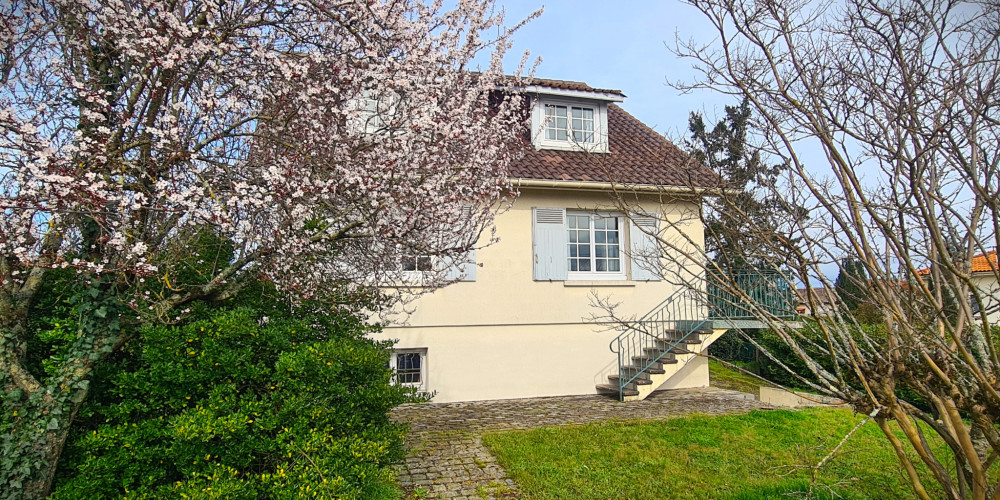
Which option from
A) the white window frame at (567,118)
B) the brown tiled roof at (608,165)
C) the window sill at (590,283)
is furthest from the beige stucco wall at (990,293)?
the white window frame at (567,118)

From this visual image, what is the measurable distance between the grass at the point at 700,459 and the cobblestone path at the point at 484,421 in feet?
1.00

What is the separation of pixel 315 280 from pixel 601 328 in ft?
22.0

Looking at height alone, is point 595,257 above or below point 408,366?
above

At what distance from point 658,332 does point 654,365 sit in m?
0.72

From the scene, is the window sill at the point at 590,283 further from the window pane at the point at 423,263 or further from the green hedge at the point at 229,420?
the green hedge at the point at 229,420

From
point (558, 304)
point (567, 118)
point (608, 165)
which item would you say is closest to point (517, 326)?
point (558, 304)

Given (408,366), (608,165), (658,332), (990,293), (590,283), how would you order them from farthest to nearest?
1. (658,332)
2. (590,283)
3. (608,165)
4. (408,366)
5. (990,293)

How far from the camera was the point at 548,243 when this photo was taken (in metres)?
10.4

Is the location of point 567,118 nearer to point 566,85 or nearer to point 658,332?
point 566,85

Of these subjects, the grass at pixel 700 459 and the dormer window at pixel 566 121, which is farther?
the dormer window at pixel 566 121

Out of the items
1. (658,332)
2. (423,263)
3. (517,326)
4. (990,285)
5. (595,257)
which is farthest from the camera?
(595,257)

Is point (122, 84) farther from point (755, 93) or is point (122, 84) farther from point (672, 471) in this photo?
point (672, 471)

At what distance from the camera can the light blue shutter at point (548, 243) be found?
10.3 m

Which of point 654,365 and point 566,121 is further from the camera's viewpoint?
point 566,121
